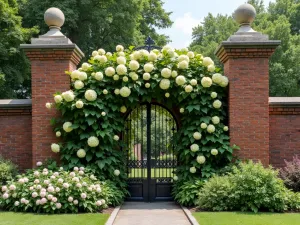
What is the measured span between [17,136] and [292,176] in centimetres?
682

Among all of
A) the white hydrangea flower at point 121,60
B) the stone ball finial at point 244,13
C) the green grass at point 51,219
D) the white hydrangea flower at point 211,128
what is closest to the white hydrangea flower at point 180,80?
the white hydrangea flower at point 211,128

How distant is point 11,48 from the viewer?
802 inches

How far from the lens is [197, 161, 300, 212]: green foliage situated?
820cm

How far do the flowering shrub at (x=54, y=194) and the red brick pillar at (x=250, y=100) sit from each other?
11.5 ft

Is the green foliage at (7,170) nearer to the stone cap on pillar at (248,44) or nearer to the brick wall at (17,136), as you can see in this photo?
the brick wall at (17,136)

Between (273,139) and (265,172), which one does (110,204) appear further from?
(273,139)

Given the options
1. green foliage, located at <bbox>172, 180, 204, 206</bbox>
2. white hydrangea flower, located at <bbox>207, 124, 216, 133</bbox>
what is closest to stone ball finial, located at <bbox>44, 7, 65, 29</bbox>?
white hydrangea flower, located at <bbox>207, 124, 216, 133</bbox>

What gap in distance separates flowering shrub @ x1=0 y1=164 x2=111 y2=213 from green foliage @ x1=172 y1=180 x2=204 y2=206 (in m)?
1.74

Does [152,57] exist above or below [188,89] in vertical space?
above

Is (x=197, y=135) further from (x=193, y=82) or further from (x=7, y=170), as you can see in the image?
(x=7, y=170)

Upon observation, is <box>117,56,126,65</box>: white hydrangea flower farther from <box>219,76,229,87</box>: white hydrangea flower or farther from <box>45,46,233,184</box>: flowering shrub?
<box>219,76,229,87</box>: white hydrangea flower

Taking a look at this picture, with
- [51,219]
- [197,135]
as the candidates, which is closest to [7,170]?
[51,219]

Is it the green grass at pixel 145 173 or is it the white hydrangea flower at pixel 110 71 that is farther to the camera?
the green grass at pixel 145 173

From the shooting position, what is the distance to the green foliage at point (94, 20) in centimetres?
2216
